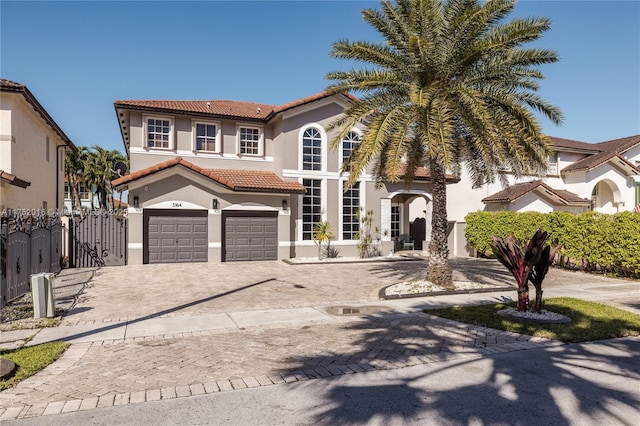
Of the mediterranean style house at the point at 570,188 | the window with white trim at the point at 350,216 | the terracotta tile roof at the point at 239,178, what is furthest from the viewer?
the mediterranean style house at the point at 570,188

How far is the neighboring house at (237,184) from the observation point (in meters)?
19.2

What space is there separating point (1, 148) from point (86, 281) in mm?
7762

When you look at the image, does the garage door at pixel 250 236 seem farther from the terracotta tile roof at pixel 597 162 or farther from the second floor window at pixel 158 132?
the terracotta tile roof at pixel 597 162

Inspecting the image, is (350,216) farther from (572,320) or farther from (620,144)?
(620,144)

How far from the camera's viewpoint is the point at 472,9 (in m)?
11.9

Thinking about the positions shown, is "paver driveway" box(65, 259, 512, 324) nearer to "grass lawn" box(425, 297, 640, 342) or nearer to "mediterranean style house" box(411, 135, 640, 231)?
"grass lawn" box(425, 297, 640, 342)

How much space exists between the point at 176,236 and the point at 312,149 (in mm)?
8328

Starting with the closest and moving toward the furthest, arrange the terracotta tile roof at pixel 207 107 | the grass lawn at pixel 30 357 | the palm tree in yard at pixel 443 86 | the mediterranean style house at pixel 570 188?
the grass lawn at pixel 30 357, the palm tree in yard at pixel 443 86, the terracotta tile roof at pixel 207 107, the mediterranean style house at pixel 570 188

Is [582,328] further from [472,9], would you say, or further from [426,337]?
[472,9]

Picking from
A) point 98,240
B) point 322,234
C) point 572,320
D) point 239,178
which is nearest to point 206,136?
point 239,178

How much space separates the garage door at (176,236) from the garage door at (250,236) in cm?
120

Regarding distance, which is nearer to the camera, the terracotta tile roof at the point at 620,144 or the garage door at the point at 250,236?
the garage door at the point at 250,236

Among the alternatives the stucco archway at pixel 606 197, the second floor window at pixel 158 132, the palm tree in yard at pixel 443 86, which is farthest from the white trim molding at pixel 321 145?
the stucco archway at pixel 606 197

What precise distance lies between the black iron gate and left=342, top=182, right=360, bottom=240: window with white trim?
10.9 m
